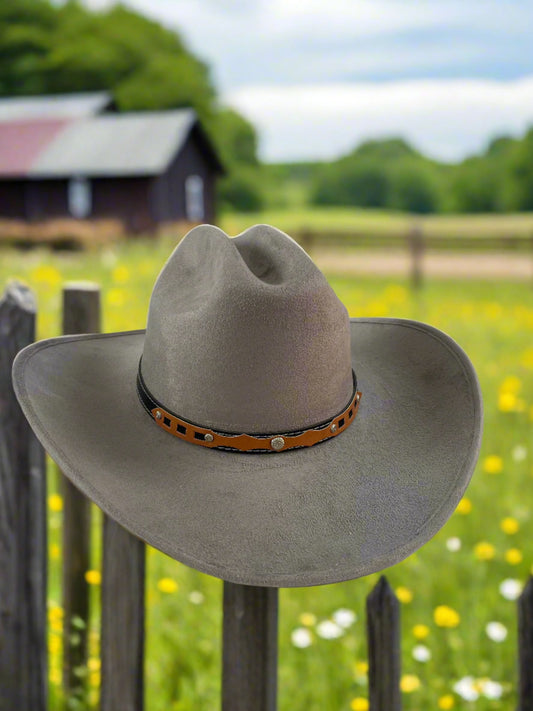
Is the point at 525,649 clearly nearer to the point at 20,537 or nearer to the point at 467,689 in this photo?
the point at 467,689

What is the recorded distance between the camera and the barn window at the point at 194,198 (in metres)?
24.5

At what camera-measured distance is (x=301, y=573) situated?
3.36 ft

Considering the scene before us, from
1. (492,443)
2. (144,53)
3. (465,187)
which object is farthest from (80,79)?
(492,443)

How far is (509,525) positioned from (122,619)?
1.87 m

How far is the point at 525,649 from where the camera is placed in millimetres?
1521

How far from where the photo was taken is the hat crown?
3.75 feet

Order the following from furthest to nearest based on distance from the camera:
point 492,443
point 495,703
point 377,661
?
point 492,443, point 495,703, point 377,661

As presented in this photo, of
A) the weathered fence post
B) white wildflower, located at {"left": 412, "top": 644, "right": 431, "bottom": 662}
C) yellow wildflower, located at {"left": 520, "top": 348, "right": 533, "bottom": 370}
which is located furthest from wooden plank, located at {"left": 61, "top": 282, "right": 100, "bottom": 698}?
the weathered fence post

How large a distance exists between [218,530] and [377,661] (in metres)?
0.62

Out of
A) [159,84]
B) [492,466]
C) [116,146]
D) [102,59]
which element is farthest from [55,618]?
[102,59]

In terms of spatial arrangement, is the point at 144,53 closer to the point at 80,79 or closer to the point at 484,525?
the point at 80,79

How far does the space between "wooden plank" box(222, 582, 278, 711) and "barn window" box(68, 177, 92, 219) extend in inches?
914

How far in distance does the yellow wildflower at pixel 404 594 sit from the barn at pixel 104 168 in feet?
66.3

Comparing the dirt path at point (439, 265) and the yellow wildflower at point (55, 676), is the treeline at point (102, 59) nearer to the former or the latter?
the dirt path at point (439, 265)
